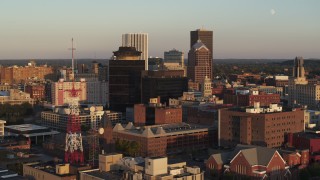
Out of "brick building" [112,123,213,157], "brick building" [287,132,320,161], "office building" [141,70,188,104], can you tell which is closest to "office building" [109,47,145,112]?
"office building" [141,70,188,104]

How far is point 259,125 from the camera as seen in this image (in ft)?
221

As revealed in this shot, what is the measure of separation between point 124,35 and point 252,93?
2910 inches

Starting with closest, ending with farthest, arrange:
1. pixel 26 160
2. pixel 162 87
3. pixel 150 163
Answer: pixel 150 163 < pixel 26 160 < pixel 162 87

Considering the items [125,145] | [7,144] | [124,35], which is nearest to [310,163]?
[125,145]

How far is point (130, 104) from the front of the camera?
4400 inches

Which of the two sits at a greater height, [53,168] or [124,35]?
[124,35]

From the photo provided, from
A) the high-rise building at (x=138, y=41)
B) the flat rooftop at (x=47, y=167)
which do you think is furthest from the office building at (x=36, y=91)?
the flat rooftop at (x=47, y=167)

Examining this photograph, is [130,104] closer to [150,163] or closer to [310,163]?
[310,163]

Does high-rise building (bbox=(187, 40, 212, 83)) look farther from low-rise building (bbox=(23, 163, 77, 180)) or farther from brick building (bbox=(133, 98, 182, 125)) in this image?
low-rise building (bbox=(23, 163, 77, 180))

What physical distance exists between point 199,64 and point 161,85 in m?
68.8

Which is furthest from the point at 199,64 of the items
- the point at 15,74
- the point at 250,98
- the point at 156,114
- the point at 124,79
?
the point at 156,114

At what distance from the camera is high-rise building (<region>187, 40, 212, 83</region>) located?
17600cm

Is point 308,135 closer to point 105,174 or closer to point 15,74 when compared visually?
point 105,174

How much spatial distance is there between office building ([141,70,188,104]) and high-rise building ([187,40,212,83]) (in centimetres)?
5821
